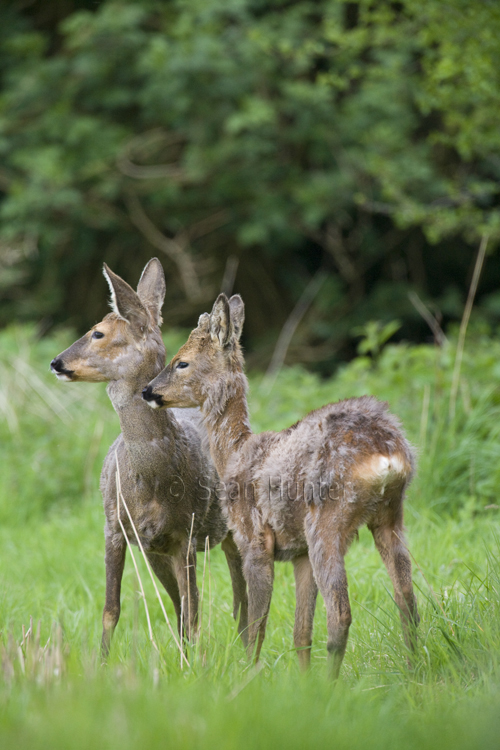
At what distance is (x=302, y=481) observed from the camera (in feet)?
11.1

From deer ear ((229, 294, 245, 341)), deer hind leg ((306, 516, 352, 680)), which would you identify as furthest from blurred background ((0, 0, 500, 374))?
deer hind leg ((306, 516, 352, 680))

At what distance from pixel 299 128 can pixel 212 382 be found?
334 inches

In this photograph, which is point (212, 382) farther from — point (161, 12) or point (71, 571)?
point (161, 12)

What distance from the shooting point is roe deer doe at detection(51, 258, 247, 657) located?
3943 mm

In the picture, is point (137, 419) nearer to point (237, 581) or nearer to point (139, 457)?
point (139, 457)

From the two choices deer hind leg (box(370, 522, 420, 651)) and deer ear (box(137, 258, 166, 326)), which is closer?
deer hind leg (box(370, 522, 420, 651))

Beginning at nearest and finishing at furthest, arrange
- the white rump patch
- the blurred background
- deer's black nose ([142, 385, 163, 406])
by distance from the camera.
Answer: the white rump patch, deer's black nose ([142, 385, 163, 406]), the blurred background

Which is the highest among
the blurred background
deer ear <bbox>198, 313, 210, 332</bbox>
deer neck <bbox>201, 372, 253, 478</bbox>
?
deer ear <bbox>198, 313, 210, 332</bbox>

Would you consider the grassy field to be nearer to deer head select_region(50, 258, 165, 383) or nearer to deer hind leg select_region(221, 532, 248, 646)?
deer hind leg select_region(221, 532, 248, 646)

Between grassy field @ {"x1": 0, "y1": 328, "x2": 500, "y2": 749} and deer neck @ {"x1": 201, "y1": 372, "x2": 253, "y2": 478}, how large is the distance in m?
0.66

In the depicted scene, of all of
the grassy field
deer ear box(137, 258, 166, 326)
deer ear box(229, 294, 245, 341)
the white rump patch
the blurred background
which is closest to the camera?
the grassy field

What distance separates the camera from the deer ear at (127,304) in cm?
397

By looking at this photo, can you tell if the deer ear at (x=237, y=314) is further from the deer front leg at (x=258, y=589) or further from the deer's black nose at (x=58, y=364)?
the deer front leg at (x=258, y=589)

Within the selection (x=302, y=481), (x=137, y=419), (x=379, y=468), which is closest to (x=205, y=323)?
(x=137, y=419)
